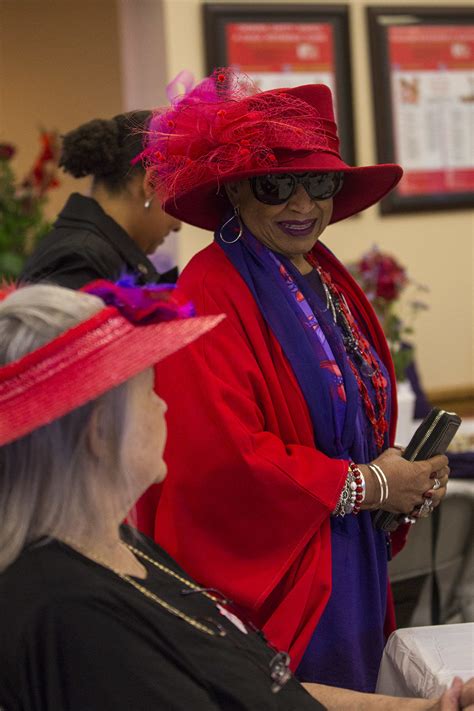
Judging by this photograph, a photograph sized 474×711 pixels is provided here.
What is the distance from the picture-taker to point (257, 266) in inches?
76.4

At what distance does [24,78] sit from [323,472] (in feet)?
17.7

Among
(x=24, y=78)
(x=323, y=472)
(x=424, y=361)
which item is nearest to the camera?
(x=323, y=472)

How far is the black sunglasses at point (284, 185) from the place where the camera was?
190 centimetres

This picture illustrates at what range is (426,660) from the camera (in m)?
1.69

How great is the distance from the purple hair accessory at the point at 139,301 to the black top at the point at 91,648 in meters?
0.28

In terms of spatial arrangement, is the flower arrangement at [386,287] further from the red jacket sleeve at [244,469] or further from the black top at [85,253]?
the red jacket sleeve at [244,469]

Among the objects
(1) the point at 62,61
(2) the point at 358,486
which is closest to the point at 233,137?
(2) the point at 358,486

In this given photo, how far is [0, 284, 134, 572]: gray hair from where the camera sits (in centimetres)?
118

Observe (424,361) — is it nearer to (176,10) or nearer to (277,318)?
(176,10)

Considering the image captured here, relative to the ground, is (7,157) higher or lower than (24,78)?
lower

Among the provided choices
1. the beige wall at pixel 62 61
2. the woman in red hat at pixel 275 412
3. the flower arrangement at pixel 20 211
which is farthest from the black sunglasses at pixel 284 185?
the beige wall at pixel 62 61

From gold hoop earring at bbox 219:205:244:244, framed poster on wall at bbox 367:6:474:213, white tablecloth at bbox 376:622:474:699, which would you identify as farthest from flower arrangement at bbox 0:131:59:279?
white tablecloth at bbox 376:622:474:699

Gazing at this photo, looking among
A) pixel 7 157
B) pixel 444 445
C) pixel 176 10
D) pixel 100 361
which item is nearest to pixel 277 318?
pixel 444 445

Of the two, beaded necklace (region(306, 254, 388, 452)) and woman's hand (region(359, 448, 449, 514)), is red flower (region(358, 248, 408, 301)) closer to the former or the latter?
beaded necklace (region(306, 254, 388, 452))
